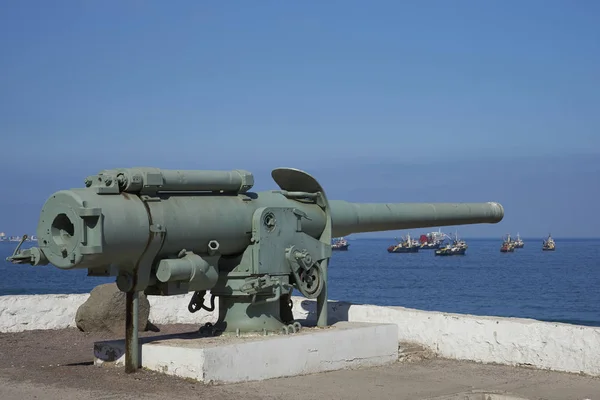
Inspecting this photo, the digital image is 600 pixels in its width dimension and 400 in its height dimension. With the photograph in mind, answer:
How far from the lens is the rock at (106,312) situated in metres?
15.1

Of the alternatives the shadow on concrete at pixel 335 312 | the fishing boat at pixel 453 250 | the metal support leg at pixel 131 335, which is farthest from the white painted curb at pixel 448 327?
the fishing boat at pixel 453 250

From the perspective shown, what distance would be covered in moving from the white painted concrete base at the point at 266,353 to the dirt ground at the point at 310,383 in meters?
0.16

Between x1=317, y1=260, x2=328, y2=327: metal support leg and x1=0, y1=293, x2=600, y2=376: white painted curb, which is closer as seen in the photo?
x1=0, y1=293, x2=600, y2=376: white painted curb

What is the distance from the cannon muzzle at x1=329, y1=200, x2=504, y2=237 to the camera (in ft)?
45.1

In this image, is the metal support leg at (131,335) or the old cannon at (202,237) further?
the metal support leg at (131,335)

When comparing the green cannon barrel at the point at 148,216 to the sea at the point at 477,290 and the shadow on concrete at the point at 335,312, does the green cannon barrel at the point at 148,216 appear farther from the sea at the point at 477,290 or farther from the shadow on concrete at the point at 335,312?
the sea at the point at 477,290

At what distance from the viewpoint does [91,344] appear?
14.4 meters

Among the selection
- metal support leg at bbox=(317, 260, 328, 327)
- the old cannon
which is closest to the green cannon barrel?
the old cannon

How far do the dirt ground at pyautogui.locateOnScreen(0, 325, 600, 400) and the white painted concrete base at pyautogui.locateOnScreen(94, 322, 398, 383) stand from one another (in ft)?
0.51

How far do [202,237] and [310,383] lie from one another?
2.10 m

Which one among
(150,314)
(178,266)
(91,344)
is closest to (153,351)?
(178,266)

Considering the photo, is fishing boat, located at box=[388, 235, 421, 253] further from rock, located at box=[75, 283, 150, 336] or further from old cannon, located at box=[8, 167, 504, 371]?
old cannon, located at box=[8, 167, 504, 371]

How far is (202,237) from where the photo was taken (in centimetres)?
1144

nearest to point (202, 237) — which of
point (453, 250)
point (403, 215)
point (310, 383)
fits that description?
point (310, 383)
